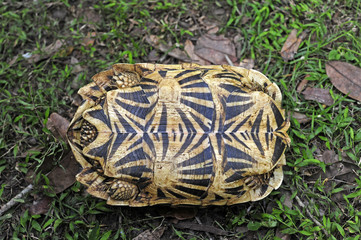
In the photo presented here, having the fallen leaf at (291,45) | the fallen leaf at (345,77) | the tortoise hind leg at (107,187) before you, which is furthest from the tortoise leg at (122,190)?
the fallen leaf at (345,77)

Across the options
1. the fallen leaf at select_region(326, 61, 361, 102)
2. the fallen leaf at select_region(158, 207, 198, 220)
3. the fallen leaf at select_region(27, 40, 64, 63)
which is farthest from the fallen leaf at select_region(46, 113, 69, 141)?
the fallen leaf at select_region(326, 61, 361, 102)

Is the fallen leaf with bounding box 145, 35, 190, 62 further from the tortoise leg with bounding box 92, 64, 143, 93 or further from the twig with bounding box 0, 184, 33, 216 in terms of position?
the twig with bounding box 0, 184, 33, 216

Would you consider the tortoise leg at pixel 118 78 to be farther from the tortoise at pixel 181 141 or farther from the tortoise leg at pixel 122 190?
the tortoise leg at pixel 122 190

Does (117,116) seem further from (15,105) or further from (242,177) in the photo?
(15,105)

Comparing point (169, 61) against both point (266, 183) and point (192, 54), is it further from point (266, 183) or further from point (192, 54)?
point (266, 183)

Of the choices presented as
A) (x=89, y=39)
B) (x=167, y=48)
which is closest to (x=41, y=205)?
(x=89, y=39)
